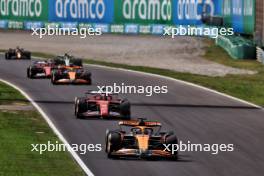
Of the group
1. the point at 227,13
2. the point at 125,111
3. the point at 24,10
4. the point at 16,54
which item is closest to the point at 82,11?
the point at 24,10

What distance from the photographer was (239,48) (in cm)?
6112

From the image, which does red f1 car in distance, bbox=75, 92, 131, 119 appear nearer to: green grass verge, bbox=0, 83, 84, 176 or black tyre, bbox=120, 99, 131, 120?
black tyre, bbox=120, 99, 131, 120

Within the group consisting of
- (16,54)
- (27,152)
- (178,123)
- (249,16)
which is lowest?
(178,123)

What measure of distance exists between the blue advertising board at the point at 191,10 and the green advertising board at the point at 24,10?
39.3ft

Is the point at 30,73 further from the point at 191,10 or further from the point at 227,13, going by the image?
the point at 191,10

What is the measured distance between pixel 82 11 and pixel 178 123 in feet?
170

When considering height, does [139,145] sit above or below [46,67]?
below

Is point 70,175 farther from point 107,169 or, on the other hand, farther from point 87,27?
point 87,27

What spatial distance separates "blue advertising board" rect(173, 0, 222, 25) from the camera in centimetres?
7600

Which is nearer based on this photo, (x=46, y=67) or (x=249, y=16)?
(x=46, y=67)

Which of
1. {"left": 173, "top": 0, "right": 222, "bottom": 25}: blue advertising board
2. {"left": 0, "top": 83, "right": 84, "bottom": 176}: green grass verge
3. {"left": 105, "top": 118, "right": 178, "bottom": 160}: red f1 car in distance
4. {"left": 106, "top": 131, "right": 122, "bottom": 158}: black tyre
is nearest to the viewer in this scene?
{"left": 0, "top": 83, "right": 84, "bottom": 176}: green grass verge

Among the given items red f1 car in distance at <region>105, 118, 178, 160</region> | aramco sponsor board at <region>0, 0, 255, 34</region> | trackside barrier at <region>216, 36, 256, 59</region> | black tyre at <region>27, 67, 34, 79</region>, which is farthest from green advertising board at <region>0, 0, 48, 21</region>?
red f1 car in distance at <region>105, 118, 178, 160</region>

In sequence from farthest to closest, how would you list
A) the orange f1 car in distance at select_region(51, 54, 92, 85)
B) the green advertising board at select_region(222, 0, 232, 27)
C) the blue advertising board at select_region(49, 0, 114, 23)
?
the blue advertising board at select_region(49, 0, 114, 23), the green advertising board at select_region(222, 0, 232, 27), the orange f1 car in distance at select_region(51, 54, 92, 85)

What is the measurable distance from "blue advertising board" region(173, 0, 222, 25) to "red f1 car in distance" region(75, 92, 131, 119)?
1817 inches
